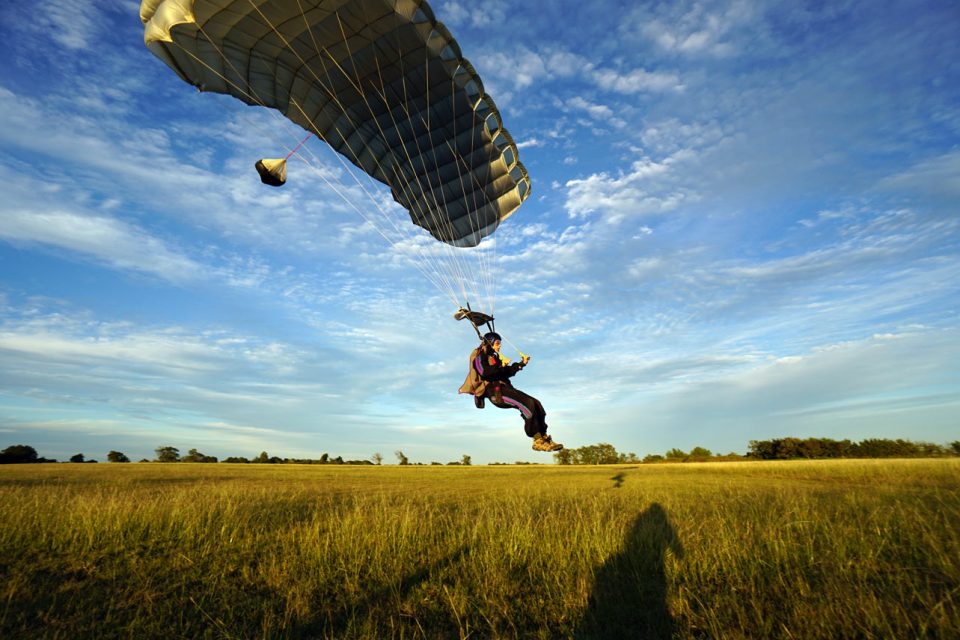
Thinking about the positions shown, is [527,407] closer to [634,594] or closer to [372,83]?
[634,594]

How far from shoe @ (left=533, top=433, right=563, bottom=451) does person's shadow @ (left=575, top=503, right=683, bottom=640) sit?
1913mm

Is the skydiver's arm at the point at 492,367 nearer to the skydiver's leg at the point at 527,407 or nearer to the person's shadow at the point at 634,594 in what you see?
the skydiver's leg at the point at 527,407

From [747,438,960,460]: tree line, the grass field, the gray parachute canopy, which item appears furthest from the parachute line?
[747,438,960,460]: tree line

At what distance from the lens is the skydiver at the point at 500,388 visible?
8.16m

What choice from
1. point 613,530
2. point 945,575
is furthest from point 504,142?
point 945,575

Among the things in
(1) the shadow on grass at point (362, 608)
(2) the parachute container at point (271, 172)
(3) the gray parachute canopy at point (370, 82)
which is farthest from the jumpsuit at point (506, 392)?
(2) the parachute container at point (271, 172)

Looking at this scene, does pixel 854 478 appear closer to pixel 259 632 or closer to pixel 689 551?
pixel 689 551

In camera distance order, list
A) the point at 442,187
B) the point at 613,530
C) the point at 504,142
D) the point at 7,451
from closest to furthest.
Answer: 1. the point at 613,530
2. the point at 504,142
3. the point at 442,187
4. the point at 7,451

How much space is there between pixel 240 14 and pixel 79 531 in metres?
9.96

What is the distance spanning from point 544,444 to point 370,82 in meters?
9.70

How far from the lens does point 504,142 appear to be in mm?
11555

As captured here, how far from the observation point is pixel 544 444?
8.07 metres

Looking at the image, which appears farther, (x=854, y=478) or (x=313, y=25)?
(x=854, y=478)

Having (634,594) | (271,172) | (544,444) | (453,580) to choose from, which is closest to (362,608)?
(453,580)
